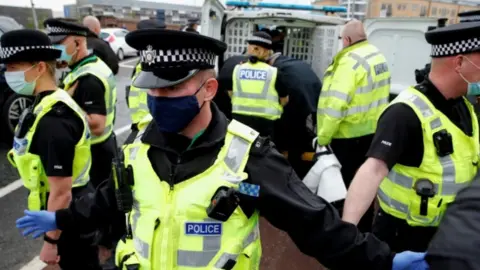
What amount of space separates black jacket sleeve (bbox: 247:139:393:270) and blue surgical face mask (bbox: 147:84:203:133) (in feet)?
0.97

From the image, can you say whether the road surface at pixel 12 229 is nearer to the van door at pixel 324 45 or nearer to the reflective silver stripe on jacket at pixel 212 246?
the reflective silver stripe on jacket at pixel 212 246

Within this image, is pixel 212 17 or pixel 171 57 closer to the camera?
pixel 171 57

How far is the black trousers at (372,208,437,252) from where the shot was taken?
2273 millimetres

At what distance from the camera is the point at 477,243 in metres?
0.76

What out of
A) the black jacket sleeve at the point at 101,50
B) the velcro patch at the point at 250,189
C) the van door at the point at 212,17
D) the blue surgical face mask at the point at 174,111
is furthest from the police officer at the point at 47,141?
the black jacket sleeve at the point at 101,50

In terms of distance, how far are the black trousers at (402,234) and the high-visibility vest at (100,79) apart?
2.31m

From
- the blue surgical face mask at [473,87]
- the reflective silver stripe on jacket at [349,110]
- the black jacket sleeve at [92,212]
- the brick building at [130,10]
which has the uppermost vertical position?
the blue surgical face mask at [473,87]

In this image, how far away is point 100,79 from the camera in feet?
11.1

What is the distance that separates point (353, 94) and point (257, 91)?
107cm

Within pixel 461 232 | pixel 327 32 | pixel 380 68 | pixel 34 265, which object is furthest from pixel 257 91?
pixel 461 232

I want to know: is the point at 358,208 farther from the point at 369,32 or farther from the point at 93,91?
the point at 369,32

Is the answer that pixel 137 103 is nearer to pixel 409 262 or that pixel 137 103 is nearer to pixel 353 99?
pixel 353 99

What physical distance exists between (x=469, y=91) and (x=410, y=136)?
0.39m

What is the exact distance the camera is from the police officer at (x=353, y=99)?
12.5 feet
